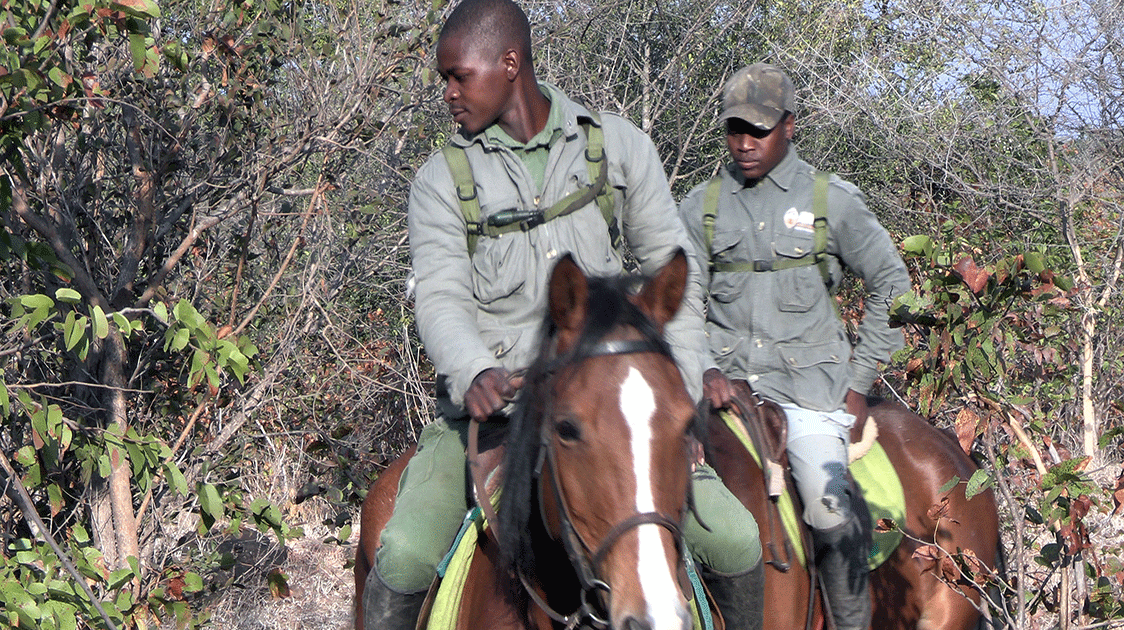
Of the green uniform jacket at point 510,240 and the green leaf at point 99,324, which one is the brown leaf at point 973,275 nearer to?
the green uniform jacket at point 510,240

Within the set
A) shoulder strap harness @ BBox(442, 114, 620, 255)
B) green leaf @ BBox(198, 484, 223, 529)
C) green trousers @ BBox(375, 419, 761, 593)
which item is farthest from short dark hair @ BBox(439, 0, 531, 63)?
green leaf @ BBox(198, 484, 223, 529)

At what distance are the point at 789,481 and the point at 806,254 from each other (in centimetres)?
92

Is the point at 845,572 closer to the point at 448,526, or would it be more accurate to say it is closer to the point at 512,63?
the point at 448,526

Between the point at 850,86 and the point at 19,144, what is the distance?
24.9 feet

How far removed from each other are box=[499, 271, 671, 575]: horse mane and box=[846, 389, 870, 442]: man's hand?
200cm

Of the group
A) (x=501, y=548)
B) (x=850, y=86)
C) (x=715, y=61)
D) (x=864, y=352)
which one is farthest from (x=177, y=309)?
(x=850, y=86)

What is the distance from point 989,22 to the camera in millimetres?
9414

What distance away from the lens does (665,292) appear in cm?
264

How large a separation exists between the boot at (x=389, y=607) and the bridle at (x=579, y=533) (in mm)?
659

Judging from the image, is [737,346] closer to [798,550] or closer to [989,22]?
[798,550]

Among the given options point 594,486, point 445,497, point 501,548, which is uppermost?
point 594,486

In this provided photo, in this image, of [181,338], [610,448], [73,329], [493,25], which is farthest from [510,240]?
[73,329]

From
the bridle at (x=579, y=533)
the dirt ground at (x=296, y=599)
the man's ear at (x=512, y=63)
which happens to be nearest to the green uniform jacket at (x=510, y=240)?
the man's ear at (x=512, y=63)

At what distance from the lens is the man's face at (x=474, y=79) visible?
3188 millimetres
